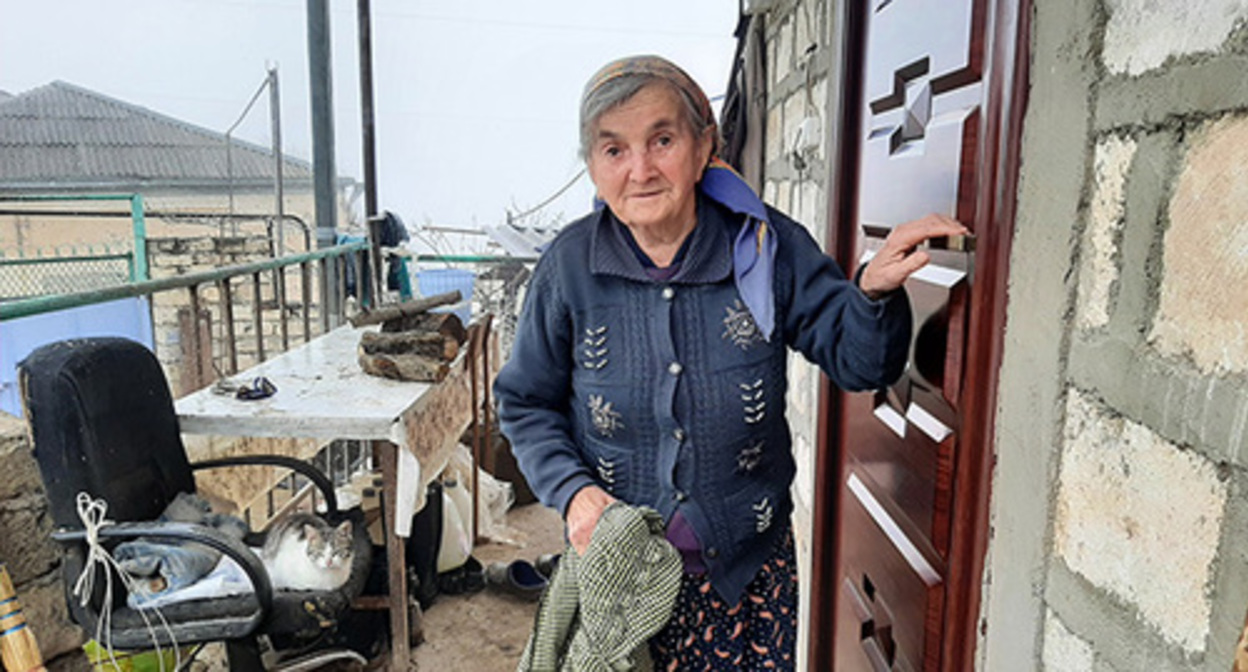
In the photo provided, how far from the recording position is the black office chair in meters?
1.91

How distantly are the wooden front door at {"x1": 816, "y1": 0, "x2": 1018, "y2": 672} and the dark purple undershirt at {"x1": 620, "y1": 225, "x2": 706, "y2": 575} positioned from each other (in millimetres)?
361

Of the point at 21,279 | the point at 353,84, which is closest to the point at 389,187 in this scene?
the point at 353,84

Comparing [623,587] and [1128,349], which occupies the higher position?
[1128,349]

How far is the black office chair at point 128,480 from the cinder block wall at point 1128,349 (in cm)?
184

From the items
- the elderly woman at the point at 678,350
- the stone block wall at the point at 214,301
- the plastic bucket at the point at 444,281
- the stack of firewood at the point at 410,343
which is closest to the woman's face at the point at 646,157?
the elderly woman at the point at 678,350

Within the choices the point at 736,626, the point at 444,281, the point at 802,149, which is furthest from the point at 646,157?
the point at 444,281

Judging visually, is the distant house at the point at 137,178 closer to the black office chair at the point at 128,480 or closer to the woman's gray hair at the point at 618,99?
the black office chair at the point at 128,480

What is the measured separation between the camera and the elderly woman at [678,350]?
1.24 metres

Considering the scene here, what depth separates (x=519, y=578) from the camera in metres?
3.38

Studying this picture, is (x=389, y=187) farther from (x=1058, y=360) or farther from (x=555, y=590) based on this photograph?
(x=1058, y=360)

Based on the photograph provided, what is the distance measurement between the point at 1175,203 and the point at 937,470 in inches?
24.7

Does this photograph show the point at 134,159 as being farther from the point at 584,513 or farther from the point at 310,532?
the point at 584,513

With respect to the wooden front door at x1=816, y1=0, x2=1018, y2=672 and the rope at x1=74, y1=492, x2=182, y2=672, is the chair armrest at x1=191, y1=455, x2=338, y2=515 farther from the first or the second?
the wooden front door at x1=816, y1=0, x2=1018, y2=672

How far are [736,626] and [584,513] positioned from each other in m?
0.36
